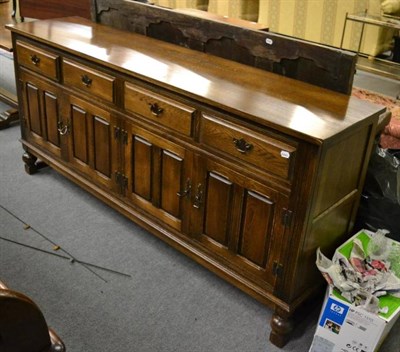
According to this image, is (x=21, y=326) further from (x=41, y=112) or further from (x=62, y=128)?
(x=41, y=112)

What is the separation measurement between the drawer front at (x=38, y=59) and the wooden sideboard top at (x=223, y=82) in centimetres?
7

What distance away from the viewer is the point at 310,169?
4.60ft

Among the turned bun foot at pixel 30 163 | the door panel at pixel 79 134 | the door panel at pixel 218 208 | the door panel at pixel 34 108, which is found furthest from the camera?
the turned bun foot at pixel 30 163

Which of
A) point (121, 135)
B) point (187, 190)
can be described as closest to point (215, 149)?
point (187, 190)

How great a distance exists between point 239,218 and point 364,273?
431mm

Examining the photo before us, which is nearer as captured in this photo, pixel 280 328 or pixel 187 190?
pixel 280 328

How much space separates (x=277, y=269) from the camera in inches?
63.8

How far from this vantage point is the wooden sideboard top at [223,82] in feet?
4.83

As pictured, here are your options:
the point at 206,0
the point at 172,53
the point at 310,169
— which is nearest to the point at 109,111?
the point at 172,53

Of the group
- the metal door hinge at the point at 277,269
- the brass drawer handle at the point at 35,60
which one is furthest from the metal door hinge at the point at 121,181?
the metal door hinge at the point at 277,269

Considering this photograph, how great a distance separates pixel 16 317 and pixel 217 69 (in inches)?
49.2

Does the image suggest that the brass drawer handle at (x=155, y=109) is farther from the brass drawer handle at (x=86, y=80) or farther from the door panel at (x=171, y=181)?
the brass drawer handle at (x=86, y=80)

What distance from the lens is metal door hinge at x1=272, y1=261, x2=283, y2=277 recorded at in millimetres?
1609

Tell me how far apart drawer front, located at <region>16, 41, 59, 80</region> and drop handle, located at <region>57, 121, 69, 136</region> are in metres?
0.21
